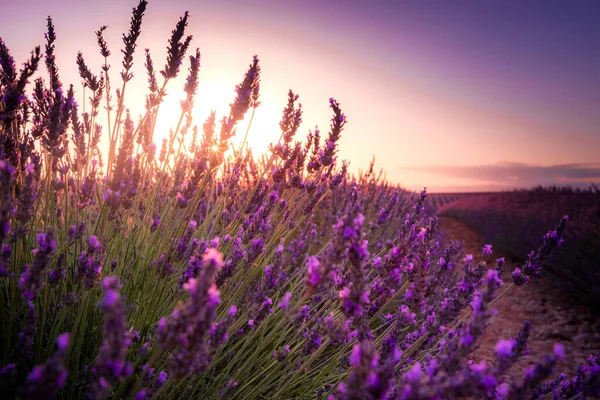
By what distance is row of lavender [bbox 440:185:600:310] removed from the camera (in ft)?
19.9

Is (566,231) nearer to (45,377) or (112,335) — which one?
(112,335)

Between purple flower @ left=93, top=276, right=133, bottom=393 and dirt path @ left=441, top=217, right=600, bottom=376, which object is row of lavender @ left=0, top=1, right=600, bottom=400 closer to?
purple flower @ left=93, top=276, right=133, bottom=393

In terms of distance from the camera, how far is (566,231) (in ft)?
24.0

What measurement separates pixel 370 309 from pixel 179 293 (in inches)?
40.6

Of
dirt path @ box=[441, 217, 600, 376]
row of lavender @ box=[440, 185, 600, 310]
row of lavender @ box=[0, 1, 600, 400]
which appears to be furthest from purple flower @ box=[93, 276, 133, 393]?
row of lavender @ box=[440, 185, 600, 310]

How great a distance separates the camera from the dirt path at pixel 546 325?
429cm

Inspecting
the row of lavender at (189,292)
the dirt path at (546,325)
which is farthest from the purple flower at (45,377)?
the dirt path at (546,325)

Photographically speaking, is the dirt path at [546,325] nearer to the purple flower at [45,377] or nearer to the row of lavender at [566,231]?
the row of lavender at [566,231]

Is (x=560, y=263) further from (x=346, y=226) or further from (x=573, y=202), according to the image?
(x=346, y=226)

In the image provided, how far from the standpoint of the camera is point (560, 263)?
6.81 metres

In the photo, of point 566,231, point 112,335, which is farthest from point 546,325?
point 112,335

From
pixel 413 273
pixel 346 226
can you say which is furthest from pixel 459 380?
pixel 413 273

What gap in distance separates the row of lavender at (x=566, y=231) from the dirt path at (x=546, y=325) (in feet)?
1.33

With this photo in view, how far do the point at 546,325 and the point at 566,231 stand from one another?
2.83 m
